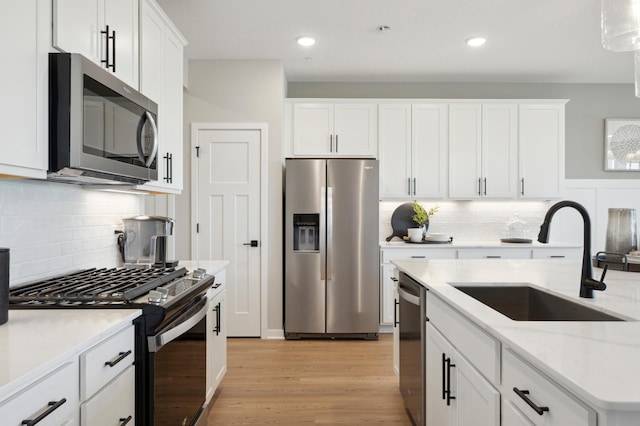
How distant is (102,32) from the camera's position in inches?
74.4

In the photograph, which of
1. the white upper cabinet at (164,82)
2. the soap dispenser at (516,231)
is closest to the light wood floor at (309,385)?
the white upper cabinet at (164,82)

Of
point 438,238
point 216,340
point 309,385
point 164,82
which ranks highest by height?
point 164,82

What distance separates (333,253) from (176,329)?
2.57 m

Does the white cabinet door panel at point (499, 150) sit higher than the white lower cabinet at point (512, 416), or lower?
higher

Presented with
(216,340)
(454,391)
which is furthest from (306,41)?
Answer: (454,391)

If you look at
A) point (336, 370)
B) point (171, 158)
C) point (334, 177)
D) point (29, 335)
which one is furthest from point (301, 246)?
point (29, 335)

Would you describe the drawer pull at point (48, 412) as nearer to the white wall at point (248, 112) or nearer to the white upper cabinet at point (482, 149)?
the white wall at point (248, 112)

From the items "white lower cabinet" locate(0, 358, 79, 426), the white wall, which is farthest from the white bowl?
"white lower cabinet" locate(0, 358, 79, 426)

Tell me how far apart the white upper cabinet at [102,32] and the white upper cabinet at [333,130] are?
2.40 metres

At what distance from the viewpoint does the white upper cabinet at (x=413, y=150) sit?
4.59 m

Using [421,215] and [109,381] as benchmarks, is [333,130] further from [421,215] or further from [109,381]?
[109,381]

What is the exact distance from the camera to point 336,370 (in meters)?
3.36

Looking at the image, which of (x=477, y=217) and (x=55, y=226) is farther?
(x=477, y=217)

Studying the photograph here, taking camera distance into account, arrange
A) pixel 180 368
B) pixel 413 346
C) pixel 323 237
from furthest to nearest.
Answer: pixel 323 237 < pixel 413 346 < pixel 180 368
